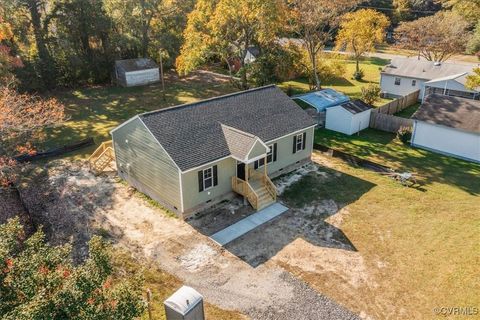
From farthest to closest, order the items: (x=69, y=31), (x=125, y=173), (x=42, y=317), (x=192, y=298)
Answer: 1. (x=69, y=31)
2. (x=125, y=173)
3. (x=192, y=298)
4. (x=42, y=317)

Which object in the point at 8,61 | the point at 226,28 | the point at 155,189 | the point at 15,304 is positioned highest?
the point at 226,28

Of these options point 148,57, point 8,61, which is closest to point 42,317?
point 8,61

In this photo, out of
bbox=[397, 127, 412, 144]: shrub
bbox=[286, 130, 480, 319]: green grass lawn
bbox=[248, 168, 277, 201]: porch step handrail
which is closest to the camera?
bbox=[286, 130, 480, 319]: green grass lawn

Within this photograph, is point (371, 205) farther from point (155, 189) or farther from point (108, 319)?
point (108, 319)

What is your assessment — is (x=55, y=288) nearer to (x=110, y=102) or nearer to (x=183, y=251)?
(x=183, y=251)

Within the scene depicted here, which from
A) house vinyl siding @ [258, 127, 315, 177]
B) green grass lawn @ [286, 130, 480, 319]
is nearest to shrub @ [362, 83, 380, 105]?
green grass lawn @ [286, 130, 480, 319]

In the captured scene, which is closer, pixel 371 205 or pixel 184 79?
pixel 371 205

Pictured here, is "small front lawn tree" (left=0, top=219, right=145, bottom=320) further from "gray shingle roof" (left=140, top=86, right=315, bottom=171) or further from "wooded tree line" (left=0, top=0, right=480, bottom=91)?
"wooded tree line" (left=0, top=0, right=480, bottom=91)
